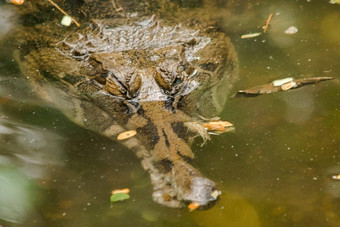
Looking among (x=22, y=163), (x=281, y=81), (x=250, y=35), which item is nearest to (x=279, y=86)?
(x=281, y=81)

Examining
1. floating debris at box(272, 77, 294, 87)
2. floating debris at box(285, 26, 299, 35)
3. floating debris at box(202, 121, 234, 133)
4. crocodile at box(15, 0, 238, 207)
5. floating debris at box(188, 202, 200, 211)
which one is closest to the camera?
floating debris at box(188, 202, 200, 211)

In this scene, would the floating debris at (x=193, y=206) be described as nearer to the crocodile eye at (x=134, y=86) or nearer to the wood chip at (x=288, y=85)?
the crocodile eye at (x=134, y=86)

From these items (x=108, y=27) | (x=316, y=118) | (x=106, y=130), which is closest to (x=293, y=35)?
(x=316, y=118)

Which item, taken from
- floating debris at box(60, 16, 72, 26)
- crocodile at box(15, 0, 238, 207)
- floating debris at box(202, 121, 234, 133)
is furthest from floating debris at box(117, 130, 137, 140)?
floating debris at box(60, 16, 72, 26)

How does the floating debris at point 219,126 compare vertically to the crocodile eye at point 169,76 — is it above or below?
below

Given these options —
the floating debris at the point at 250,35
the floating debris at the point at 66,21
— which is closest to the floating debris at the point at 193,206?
the floating debris at the point at 250,35

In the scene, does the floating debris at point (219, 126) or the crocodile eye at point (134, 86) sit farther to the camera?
the crocodile eye at point (134, 86)

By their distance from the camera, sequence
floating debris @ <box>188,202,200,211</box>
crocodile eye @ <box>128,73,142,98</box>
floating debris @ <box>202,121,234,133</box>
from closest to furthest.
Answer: floating debris @ <box>188,202,200,211</box> → floating debris @ <box>202,121,234,133</box> → crocodile eye @ <box>128,73,142,98</box>

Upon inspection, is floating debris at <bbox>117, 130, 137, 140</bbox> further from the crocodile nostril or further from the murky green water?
the crocodile nostril
